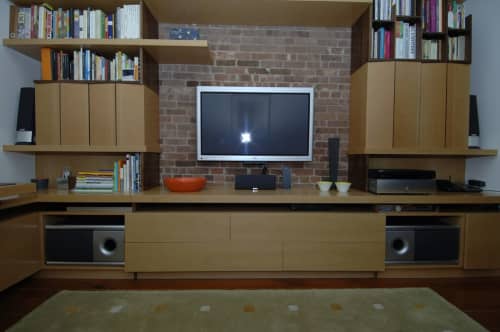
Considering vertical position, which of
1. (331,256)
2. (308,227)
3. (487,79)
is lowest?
(331,256)

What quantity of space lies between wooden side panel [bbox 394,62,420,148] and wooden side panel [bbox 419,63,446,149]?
0.05 meters

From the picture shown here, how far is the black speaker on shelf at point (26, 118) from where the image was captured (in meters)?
2.34

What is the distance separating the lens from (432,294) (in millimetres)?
1985

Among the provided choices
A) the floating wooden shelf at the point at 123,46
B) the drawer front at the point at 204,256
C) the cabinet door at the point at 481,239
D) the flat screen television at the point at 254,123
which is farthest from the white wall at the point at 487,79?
the floating wooden shelf at the point at 123,46

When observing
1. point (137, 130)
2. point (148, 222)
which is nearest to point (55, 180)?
point (137, 130)

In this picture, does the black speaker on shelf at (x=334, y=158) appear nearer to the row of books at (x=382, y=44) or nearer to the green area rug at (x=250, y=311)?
the row of books at (x=382, y=44)

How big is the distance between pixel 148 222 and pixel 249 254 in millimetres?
A: 785

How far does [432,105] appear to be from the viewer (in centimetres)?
238

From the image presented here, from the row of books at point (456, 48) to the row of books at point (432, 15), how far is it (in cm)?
Answer: 16

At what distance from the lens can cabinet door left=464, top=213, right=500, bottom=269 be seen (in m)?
2.23

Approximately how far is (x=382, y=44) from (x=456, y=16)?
2.24ft

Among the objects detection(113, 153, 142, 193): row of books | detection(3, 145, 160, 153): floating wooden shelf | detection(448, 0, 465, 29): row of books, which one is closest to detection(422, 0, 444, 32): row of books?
detection(448, 0, 465, 29): row of books

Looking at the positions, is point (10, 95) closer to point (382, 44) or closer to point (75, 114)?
point (75, 114)

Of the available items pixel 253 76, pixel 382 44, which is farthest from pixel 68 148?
pixel 382 44
